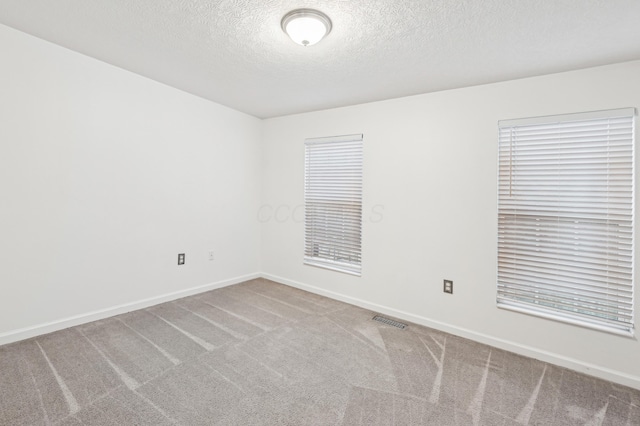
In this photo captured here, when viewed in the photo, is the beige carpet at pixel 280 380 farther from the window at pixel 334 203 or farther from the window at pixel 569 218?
the window at pixel 334 203

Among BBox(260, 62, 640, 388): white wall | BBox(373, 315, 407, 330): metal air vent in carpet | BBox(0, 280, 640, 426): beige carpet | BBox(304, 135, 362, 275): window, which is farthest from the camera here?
BBox(304, 135, 362, 275): window

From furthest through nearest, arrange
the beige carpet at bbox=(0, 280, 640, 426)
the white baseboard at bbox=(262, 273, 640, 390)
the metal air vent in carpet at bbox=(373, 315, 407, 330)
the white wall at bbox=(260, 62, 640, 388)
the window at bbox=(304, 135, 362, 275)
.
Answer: the window at bbox=(304, 135, 362, 275) → the metal air vent in carpet at bbox=(373, 315, 407, 330) → the white wall at bbox=(260, 62, 640, 388) → the white baseboard at bbox=(262, 273, 640, 390) → the beige carpet at bbox=(0, 280, 640, 426)

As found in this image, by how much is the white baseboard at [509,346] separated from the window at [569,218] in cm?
30

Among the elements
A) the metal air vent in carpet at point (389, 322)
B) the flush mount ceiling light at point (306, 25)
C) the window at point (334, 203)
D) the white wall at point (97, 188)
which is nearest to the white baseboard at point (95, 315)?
the white wall at point (97, 188)

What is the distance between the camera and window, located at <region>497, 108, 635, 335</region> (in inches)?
83.8

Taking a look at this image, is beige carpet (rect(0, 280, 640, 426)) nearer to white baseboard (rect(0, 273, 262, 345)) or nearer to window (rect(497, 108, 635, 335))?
white baseboard (rect(0, 273, 262, 345))

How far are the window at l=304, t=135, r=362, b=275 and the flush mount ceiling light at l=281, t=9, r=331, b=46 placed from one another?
1.59 meters

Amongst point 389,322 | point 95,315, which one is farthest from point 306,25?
point 95,315

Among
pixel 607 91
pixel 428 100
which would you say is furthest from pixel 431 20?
pixel 607 91

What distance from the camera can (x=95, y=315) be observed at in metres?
2.68

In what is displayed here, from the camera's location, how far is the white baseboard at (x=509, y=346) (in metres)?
2.08

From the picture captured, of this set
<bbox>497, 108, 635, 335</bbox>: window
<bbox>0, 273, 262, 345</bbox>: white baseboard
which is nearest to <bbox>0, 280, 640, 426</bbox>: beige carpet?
<bbox>0, 273, 262, 345</bbox>: white baseboard

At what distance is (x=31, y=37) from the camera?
2.22m

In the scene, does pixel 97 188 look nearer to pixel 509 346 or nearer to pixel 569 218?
pixel 509 346
